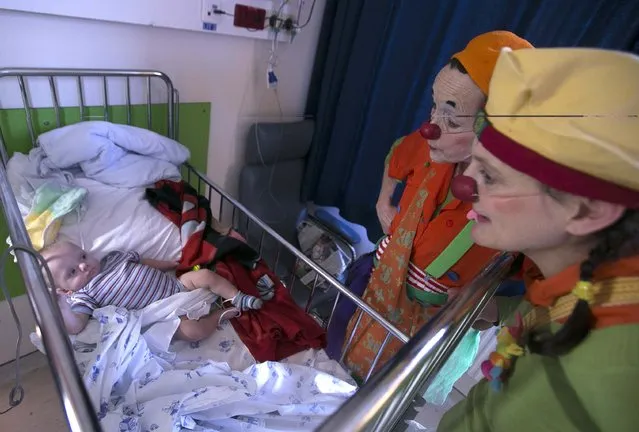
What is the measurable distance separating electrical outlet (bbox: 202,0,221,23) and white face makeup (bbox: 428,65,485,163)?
1.06 metres

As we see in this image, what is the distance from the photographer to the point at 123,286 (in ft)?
3.85

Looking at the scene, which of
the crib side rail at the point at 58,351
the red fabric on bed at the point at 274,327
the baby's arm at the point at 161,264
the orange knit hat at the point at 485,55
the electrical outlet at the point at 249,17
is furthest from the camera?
the electrical outlet at the point at 249,17

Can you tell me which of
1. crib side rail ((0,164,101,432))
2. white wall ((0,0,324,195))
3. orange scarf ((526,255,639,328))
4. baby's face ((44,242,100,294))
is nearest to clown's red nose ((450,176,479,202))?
orange scarf ((526,255,639,328))

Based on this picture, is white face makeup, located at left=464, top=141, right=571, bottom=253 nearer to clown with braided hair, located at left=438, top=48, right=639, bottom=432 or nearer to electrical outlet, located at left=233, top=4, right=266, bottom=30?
clown with braided hair, located at left=438, top=48, right=639, bottom=432

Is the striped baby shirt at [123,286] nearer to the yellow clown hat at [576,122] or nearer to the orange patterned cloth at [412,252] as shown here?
the orange patterned cloth at [412,252]

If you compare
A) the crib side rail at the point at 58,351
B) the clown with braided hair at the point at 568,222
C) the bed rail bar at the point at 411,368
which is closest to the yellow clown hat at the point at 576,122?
the clown with braided hair at the point at 568,222

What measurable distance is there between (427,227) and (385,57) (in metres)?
1.06

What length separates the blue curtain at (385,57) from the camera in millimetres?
1347

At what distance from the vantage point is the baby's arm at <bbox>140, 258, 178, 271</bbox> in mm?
1312

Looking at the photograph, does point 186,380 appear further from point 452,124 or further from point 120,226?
point 452,124

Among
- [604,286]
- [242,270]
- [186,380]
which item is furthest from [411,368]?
[242,270]

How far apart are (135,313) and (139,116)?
862mm

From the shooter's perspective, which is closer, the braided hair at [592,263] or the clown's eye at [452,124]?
the braided hair at [592,263]

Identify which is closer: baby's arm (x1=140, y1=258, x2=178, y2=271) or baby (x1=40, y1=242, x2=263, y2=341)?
baby (x1=40, y1=242, x2=263, y2=341)
